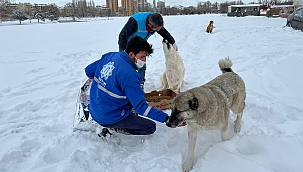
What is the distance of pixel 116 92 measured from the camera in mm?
3598

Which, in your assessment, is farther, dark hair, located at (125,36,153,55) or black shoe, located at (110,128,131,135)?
black shoe, located at (110,128,131,135)

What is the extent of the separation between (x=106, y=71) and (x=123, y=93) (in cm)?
36

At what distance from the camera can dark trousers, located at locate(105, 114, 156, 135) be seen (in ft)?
12.6

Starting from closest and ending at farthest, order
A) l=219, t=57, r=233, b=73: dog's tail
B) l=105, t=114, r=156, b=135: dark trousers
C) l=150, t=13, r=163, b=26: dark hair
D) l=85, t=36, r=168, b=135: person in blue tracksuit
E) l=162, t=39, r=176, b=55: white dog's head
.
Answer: l=85, t=36, r=168, b=135: person in blue tracksuit < l=105, t=114, r=156, b=135: dark trousers < l=219, t=57, r=233, b=73: dog's tail < l=150, t=13, r=163, b=26: dark hair < l=162, t=39, r=176, b=55: white dog's head

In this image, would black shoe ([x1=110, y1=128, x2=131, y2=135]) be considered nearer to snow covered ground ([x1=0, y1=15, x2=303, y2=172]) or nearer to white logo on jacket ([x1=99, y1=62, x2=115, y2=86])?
snow covered ground ([x1=0, y1=15, x2=303, y2=172])

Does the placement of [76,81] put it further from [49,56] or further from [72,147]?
[49,56]

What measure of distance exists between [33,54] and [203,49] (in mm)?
7484

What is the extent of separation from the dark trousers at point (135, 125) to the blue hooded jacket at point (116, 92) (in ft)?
0.23

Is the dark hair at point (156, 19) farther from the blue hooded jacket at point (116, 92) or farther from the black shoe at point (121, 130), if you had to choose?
the black shoe at point (121, 130)

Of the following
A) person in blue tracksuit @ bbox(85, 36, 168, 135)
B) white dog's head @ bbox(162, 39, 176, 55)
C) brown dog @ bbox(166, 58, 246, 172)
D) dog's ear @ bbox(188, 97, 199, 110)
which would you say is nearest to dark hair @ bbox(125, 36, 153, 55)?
person in blue tracksuit @ bbox(85, 36, 168, 135)

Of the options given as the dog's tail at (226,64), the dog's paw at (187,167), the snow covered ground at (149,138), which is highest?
the dog's tail at (226,64)

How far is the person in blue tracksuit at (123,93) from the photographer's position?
3424mm

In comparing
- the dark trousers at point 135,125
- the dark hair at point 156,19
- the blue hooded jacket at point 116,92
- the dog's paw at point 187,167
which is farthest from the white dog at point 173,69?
the dog's paw at point 187,167

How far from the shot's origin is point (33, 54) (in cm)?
1200
